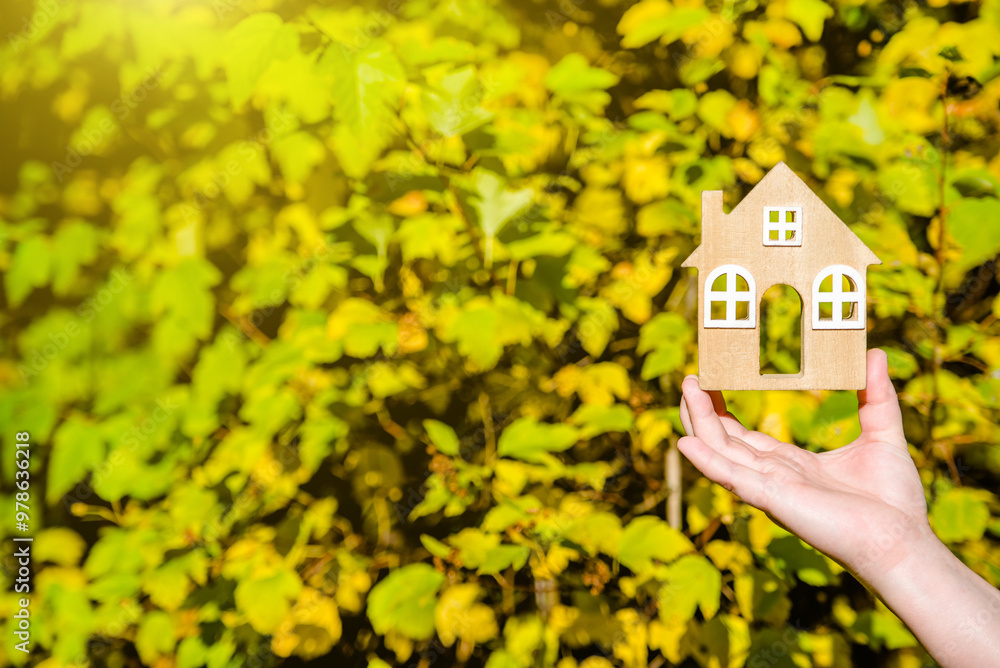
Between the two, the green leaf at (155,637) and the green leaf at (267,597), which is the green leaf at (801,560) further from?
the green leaf at (155,637)

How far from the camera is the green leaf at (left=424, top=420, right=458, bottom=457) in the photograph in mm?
1299

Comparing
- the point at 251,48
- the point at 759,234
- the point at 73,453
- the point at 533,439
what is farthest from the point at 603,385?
the point at 73,453

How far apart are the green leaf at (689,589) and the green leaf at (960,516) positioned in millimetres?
482

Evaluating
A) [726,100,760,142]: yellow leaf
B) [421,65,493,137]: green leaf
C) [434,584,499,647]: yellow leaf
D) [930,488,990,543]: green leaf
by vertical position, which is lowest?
[434,584,499,647]: yellow leaf

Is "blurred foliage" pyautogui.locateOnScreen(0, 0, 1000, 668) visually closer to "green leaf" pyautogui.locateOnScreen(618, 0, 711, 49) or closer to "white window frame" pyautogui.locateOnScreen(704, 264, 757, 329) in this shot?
"green leaf" pyautogui.locateOnScreen(618, 0, 711, 49)

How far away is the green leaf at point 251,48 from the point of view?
1014 mm

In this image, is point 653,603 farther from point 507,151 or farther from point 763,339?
point 507,151

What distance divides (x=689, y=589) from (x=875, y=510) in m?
0.44

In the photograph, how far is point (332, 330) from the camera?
1.20m

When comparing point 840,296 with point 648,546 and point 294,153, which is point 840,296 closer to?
point 648,546

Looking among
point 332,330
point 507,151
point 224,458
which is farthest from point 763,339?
point 224,458

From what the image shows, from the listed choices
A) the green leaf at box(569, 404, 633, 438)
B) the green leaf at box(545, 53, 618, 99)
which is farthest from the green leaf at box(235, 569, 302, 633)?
the green leaf at box(545, 53, 618, 99)

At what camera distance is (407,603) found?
124cm

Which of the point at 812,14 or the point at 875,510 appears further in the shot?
the point at 812,14
